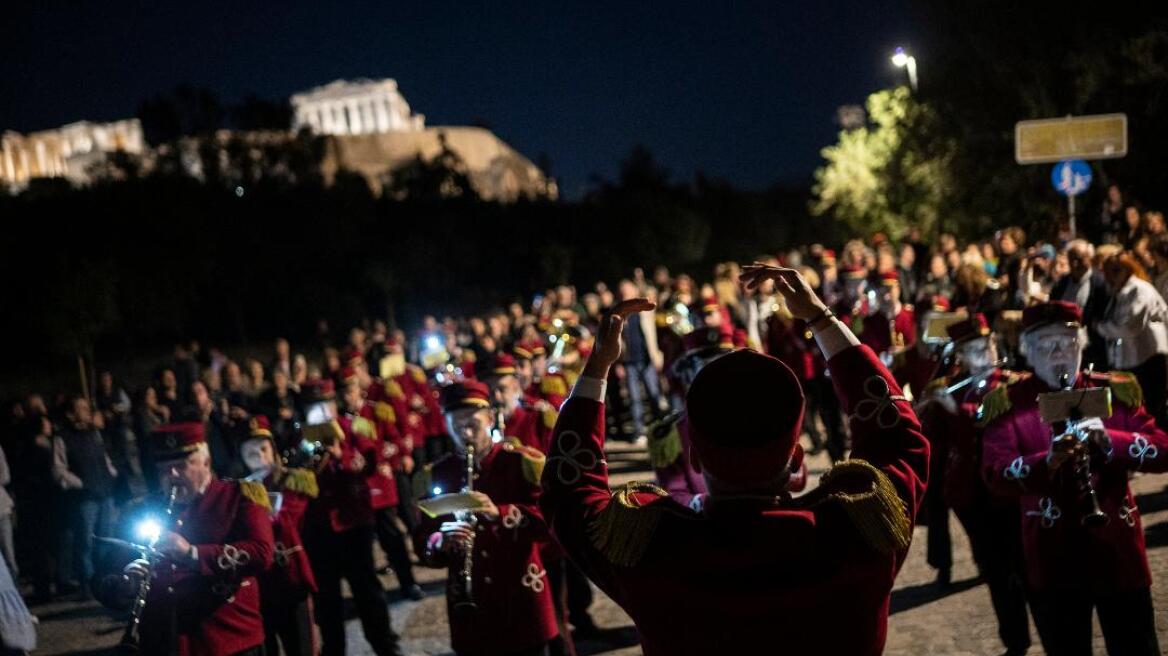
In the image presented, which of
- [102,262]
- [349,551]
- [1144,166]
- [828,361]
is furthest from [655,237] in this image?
[828,361]

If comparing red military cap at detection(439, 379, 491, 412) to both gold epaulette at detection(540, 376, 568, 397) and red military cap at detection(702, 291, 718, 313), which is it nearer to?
gold epaulette at detection(540, 376, 568, 397)

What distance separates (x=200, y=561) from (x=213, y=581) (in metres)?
0.28

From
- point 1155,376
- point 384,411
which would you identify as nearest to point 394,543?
point 384,411

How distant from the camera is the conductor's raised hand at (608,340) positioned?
271 cm

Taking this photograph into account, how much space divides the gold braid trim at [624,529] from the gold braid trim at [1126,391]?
294 centimetres

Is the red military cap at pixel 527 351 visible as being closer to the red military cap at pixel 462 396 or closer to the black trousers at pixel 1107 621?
the red military cap at pixel 462 396

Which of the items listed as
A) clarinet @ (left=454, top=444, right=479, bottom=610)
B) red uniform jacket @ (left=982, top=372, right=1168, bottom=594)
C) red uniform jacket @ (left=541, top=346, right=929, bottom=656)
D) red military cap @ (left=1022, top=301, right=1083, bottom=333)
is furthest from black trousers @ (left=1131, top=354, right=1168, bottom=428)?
red uniform jacket @ (left=541, top=346, right=929, bottom=656)

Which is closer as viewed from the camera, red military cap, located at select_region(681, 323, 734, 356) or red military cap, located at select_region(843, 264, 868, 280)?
red military cap, located at select_region(681, 323, 734, 356)

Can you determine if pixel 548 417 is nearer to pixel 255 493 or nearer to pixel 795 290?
pixel 255 493

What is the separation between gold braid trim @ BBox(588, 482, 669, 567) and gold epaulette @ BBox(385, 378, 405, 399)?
8446 millimetres

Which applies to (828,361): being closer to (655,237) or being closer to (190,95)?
(655,237)

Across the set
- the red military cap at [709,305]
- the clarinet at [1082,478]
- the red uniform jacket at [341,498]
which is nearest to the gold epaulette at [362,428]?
the red uniform jacket at [341,498]

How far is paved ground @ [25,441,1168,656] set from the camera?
6.52m

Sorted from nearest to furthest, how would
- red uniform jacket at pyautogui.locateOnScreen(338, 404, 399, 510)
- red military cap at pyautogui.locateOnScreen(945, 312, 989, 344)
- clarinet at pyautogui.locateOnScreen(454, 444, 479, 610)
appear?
1. clarinet at pyautogui.locateOnScreen(454, 444, 479, 610)
2. red military cap at pyautogui.locateOnScreen(945, 312, 989, 344)
3. red uniform jacket at pyautogui.locateOnScreen(338, 404, 399, 510)
